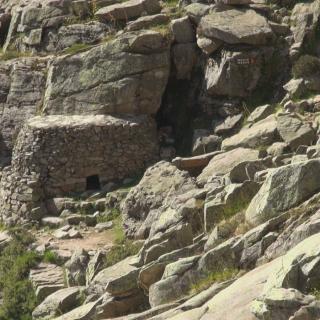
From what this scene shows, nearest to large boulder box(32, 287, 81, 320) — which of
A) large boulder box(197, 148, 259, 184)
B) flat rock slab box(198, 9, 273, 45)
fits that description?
large boulder box(197, 148, 259, 184)

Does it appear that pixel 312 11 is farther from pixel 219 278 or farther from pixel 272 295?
pixel 272 295

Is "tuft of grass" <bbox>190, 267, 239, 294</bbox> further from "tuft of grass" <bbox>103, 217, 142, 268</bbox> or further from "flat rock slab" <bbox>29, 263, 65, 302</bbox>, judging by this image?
"flat rock slab" <bbox>29, 263, 65, 302</bbox>

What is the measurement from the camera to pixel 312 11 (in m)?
22.1

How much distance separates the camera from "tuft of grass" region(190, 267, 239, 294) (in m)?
10.5

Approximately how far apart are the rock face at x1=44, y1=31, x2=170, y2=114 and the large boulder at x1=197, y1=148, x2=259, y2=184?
3.97 metres

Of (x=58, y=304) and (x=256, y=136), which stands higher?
(x=256, y=136)

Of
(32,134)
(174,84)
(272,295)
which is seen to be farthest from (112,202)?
(272,295)

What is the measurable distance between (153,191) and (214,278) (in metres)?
7.47

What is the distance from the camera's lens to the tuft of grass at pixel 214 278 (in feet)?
34.5

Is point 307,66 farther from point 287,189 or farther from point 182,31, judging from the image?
point 287,189

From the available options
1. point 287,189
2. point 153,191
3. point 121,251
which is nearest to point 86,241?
point 153,191

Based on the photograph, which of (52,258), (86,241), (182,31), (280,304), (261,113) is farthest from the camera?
(182,31)

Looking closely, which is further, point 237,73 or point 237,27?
point 237,27

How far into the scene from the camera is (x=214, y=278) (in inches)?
422
